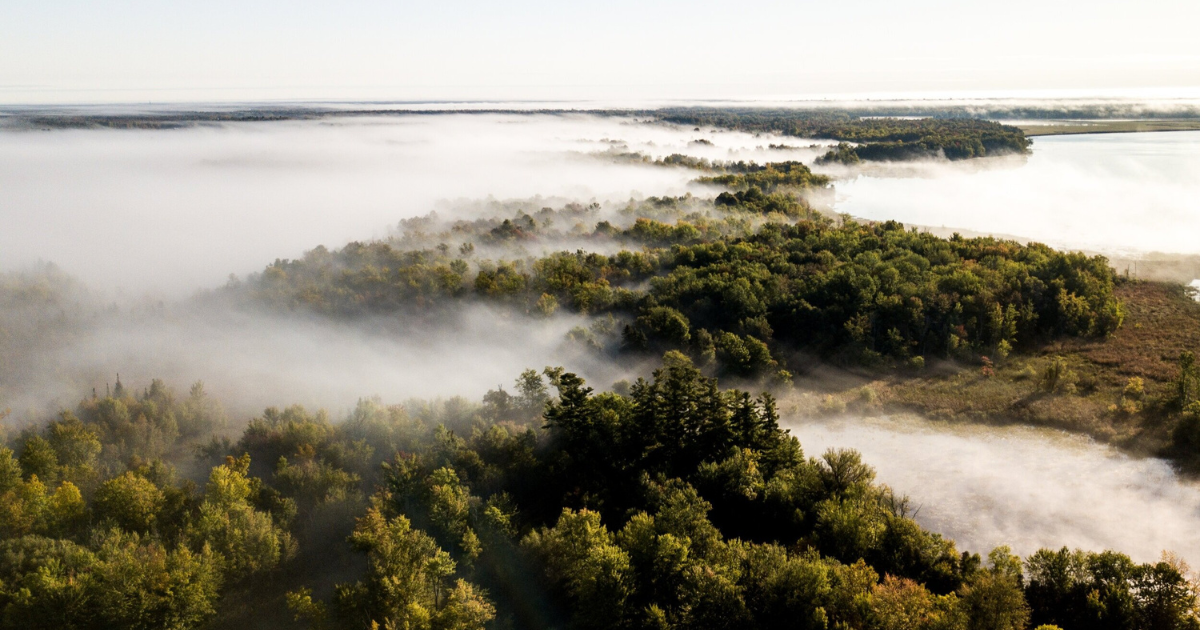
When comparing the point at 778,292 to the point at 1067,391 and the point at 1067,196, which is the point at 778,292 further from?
the point at 1067,196

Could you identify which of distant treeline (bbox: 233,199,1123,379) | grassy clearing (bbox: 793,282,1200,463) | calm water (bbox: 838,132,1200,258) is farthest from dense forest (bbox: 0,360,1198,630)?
calm water (bbox: 838,132,1200,258)

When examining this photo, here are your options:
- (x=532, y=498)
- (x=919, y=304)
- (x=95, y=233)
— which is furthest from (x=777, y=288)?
(x=95, y=233)

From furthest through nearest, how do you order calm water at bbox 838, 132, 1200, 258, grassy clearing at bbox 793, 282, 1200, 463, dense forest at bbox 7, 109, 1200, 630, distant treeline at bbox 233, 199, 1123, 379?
calm water at bbox 838, 132, 1200, 258 → distant treeline at bbox 233, 199, 1123, 379 → grassy clearing at bbox 793, 282, 1200, 463 → dense forest at bbox 7, 109, 1200, 630

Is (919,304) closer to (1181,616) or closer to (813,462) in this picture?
(813,462)

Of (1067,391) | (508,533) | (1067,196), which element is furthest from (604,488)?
(1067,196)

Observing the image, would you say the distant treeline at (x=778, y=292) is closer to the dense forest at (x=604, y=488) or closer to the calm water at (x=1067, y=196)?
the dense forest at (x=604, y=488)

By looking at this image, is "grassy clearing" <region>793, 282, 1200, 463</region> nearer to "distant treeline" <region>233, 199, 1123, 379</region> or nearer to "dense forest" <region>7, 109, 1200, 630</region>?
"dense forest" <region>7, 109, 1200, 630</region>
